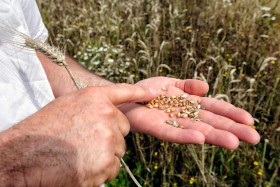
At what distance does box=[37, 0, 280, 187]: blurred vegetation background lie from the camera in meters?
2.41

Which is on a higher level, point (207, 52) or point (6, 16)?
point (6, 16)

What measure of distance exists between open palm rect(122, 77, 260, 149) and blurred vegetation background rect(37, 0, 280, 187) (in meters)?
0.43

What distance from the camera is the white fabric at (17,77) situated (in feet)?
4.58

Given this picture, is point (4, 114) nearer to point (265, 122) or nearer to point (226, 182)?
point (226, 182)

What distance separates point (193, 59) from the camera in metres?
2.55

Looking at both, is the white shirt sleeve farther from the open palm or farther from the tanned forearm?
the open palm

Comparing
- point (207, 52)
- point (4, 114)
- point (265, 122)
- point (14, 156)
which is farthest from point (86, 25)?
point (14, 156)

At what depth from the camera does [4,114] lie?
1381 millimetres

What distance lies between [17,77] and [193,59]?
141 cm

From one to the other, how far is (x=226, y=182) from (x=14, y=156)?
170cm

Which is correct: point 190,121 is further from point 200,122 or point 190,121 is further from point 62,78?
point 62,78

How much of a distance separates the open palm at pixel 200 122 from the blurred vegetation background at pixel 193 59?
1.41ft

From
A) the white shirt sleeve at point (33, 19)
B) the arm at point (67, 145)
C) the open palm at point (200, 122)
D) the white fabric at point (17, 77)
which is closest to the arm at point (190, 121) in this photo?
the open palm at point (200, 122)

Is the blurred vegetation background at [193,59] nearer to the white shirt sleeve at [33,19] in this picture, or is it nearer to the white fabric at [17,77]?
the white shirt sleeve at [33,19]
